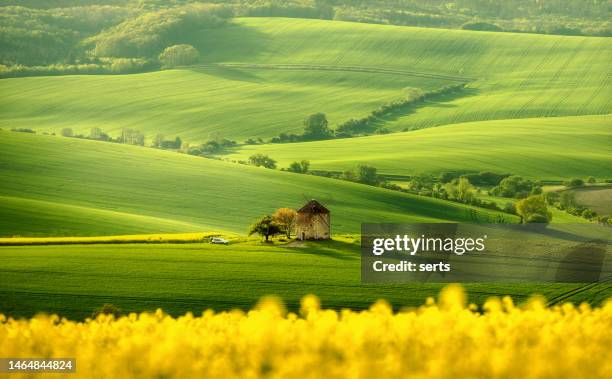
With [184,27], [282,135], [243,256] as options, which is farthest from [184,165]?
[184,27]

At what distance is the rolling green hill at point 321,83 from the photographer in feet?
348

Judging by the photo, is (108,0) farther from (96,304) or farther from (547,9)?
(96,304)

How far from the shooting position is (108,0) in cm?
15400

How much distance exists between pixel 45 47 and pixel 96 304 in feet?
364

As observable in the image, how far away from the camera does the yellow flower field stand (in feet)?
35.5

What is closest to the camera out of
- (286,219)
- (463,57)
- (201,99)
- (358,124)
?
Result: (286,219)

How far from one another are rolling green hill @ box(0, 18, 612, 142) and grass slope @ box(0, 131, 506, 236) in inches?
1175

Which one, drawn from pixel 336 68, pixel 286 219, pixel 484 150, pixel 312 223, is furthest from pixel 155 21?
pixel 312 223

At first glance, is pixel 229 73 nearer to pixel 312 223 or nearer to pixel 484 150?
pixel 484 150

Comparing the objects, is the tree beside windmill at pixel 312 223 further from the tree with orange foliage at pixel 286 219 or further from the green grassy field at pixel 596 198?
the green grassy field at pixel 596 198

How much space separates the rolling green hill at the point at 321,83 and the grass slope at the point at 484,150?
771 centimetres
